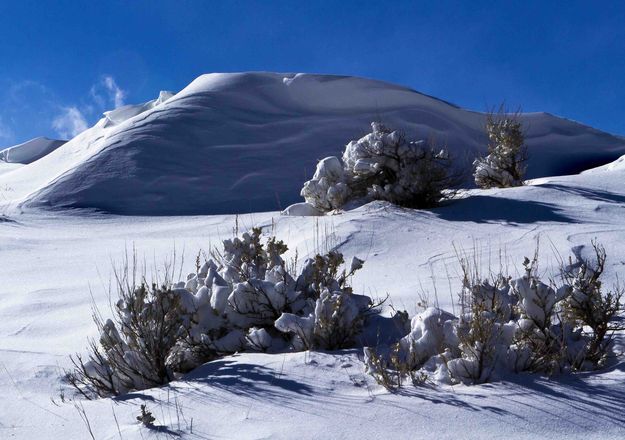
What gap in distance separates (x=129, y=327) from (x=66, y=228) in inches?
255

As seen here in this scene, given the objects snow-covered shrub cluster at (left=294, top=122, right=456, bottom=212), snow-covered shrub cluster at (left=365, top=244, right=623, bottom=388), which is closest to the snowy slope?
snow-covered shrub cluster at (left=294, top=122, right=456, bottom=212)

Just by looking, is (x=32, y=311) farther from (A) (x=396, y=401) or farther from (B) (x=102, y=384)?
(A) (x=396, y=401)

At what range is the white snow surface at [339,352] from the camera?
241 cm

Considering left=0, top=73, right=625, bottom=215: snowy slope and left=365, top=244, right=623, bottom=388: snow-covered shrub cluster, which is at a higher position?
left=0, top=73, right=625, bottom=215: snowy slope

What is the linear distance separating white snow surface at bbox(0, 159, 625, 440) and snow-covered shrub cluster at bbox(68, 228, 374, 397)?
0.13 meters

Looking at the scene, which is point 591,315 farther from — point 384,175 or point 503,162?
point 503,162

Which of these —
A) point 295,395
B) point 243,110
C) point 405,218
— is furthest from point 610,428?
point 243,110

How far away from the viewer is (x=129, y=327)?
327 cm

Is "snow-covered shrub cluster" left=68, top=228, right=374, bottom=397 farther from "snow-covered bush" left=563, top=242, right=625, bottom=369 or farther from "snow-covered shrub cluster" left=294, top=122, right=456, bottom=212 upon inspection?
"snow-covered shrub cluster" left=294, top=122, right=456, bottom=212

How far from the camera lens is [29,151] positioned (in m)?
31.0

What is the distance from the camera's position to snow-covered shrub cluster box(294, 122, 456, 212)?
271 inches

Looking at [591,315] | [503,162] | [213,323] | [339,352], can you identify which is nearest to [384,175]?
[503,162]

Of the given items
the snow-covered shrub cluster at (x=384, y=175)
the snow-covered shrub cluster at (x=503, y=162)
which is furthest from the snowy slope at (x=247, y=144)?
the snow-covered shrub cluster at (x=384, y=175)

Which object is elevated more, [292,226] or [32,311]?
[292,226]
